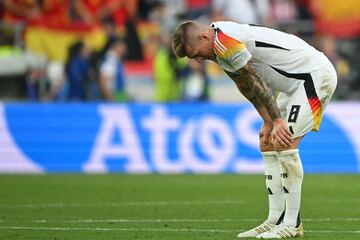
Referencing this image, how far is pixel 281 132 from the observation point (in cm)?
923

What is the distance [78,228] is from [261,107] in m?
2.11

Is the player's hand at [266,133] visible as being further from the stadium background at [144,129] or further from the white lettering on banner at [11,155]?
the white lettering on banner at [11,155]

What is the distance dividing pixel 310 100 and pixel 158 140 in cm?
954

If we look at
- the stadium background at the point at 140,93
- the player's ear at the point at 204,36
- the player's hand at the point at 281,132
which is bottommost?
the stadium background at the point at 140,93

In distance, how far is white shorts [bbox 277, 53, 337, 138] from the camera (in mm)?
9508

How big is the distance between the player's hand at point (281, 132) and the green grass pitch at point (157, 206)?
2.93 ft

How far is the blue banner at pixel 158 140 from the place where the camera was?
1873 cm

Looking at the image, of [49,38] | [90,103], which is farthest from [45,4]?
[90,103]

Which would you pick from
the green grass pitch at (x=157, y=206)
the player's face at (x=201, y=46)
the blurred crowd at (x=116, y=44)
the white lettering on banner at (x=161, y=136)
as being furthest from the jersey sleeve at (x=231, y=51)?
the blurred crowd at (x=116, y=44)

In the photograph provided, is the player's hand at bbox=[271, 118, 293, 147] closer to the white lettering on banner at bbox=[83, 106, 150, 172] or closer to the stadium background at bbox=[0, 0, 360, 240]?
the stadium background at bbox=[0, 0, 360, 240]

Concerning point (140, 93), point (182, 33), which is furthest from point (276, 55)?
point (140, 93)

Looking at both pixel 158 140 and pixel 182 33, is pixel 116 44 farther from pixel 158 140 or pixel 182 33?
pixel 182 33

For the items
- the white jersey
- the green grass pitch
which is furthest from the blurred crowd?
the white jersey

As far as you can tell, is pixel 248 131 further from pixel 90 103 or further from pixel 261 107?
pixel 261 107
